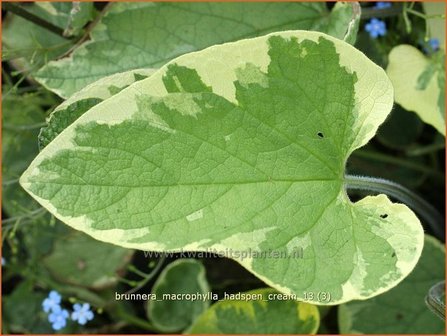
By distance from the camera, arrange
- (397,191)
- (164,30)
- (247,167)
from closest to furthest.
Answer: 1. (247,167)
2. (397,191)
3. (164,30)

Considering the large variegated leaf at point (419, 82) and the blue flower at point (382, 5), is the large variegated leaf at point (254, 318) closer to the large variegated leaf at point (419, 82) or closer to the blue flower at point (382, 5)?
the large variegated leaf at point (419, 82)

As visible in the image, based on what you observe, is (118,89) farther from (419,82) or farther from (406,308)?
(406,308)

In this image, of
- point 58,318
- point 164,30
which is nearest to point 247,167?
point 164,30

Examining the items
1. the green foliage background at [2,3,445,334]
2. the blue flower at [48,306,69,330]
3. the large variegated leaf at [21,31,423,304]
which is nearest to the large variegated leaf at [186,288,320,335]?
the green foliage background at [2,3,445,334]

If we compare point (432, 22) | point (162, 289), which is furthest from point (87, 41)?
point (432, 22)

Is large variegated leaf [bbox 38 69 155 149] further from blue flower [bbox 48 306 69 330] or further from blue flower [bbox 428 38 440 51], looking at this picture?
blue flower [bbox 428 38 440 51]

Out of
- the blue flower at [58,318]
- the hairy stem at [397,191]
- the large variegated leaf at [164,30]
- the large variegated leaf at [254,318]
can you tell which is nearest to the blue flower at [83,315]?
the blue flower at [58,318]
